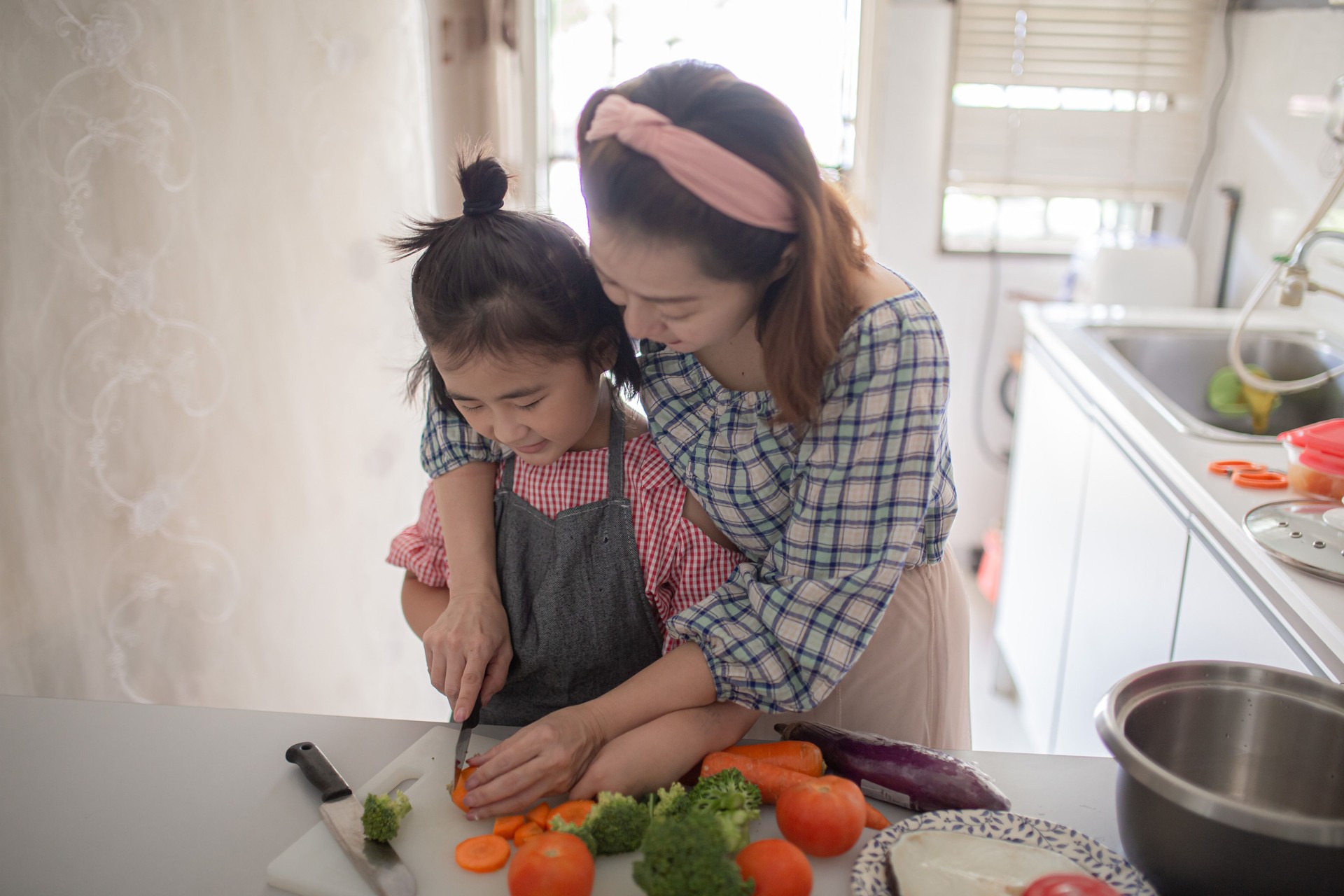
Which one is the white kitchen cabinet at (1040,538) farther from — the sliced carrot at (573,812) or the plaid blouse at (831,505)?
the sliced carrot at (573,812)

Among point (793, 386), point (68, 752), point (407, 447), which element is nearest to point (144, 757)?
point (68, 752)

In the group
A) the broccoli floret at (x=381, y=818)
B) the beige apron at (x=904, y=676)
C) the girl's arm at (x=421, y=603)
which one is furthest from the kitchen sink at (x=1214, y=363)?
the broccoli floret at (x=381, y=818)

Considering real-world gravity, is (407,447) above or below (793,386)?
below

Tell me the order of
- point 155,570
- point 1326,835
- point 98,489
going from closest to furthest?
point 1326,835 < point 98,489 < point 155,570

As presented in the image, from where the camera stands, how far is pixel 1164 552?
1.50 metres

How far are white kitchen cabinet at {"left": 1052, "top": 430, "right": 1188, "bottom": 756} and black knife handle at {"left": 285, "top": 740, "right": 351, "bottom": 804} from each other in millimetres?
1022

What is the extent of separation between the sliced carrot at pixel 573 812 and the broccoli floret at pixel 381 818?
12 cm

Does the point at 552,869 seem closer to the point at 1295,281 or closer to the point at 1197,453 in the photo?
the point at 1197,453

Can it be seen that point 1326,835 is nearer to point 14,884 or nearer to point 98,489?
point 14,884

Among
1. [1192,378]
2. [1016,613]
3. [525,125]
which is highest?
[525,125]

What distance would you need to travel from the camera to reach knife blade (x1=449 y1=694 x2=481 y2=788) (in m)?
0.88

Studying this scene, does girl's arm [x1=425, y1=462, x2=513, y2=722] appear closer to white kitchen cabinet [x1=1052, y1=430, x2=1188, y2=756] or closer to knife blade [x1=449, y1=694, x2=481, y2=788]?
knife blade [x1=449, y1=694, x2=481, y2=788]

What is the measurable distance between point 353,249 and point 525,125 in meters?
0.97

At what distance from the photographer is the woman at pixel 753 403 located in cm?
81
